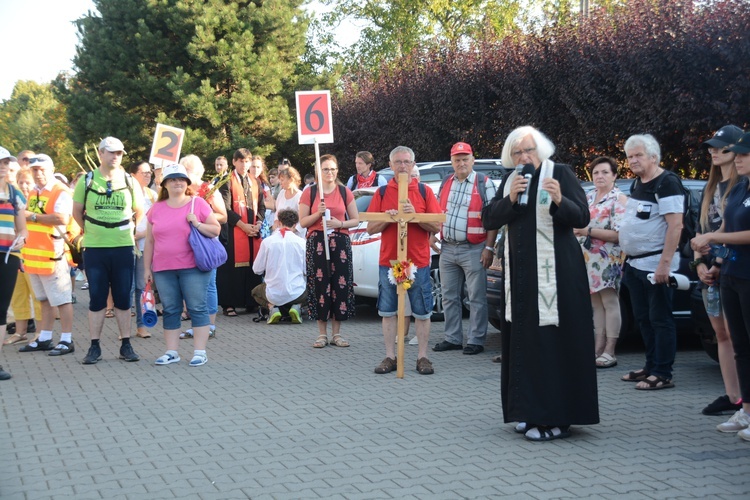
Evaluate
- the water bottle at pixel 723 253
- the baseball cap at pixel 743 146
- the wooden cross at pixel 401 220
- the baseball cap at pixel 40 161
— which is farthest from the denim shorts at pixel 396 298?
the baseball cap at pixel 40 161

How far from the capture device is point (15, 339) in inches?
440

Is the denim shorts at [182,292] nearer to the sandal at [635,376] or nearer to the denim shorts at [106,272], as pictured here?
the denim shorts at [106,272]

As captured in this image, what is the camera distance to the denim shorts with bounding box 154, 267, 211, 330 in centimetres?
936

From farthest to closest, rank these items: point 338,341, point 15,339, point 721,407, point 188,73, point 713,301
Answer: point 188,73
point 15,339
point 338,341
point 721,407
point 713,301

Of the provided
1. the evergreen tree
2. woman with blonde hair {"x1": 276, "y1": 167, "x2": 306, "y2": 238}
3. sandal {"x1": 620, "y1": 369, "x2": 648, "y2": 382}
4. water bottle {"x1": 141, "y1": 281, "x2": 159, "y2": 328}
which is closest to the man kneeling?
woman with blonde hair {"x1": 276, "y1": 167, "x2": 306, "y2": 238}

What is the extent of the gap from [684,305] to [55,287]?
21.9 ft

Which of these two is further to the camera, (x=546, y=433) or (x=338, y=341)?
(x=338, y=341)

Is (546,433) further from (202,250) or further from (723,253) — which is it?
(202,250)

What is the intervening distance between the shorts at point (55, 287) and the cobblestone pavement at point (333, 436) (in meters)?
0.83

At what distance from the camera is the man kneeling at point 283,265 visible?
12.5 m

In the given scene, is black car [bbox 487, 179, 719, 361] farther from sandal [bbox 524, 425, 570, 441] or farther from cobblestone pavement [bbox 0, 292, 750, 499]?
sandal [bbox 524, 425, 570, 441]

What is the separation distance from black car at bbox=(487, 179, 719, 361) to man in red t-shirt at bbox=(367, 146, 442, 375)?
72 cm

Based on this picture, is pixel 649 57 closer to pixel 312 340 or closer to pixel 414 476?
pixel 312 340

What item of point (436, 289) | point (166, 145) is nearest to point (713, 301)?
point (436, 289)
